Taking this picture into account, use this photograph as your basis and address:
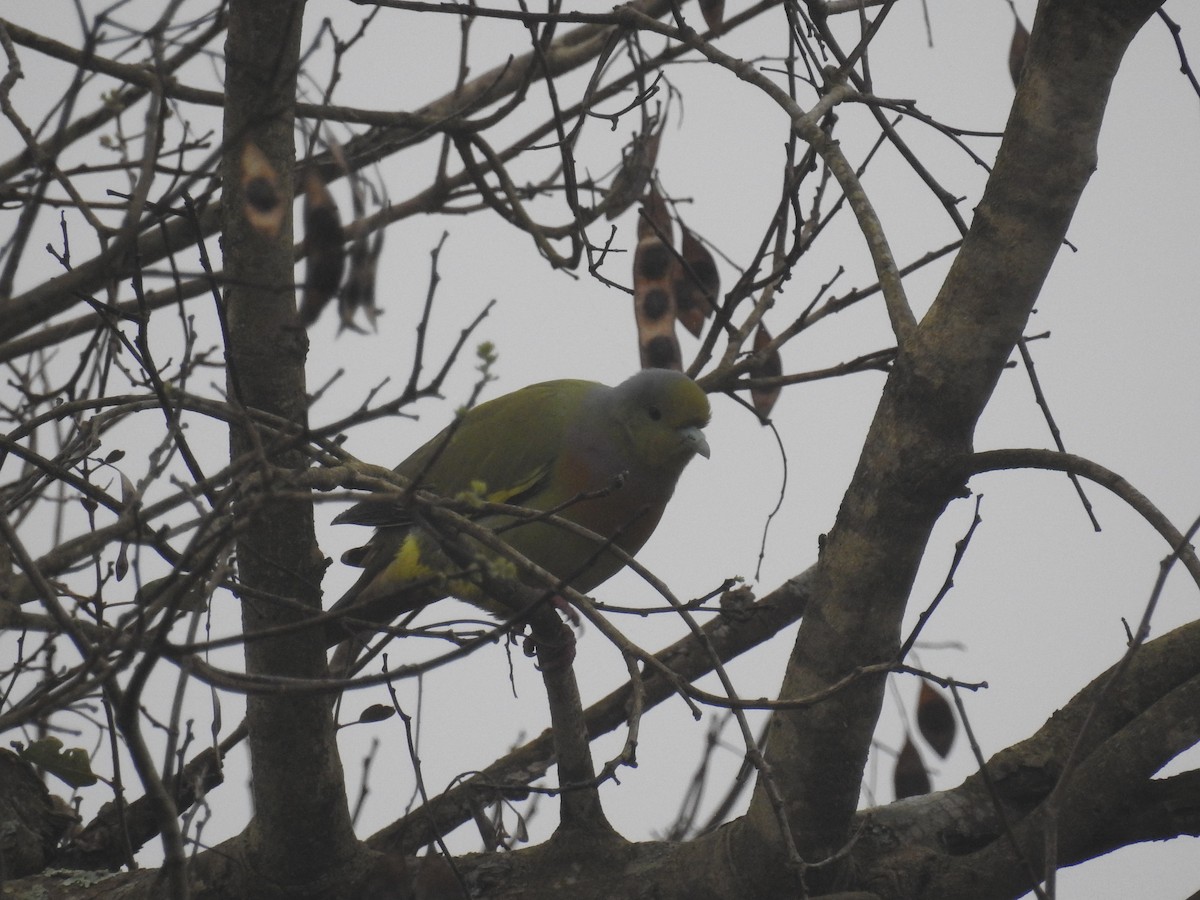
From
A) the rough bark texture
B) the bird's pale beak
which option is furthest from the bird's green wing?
the rough bark texture

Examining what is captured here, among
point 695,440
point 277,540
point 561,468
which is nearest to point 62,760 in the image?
point 277,540

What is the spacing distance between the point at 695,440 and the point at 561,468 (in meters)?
0.48

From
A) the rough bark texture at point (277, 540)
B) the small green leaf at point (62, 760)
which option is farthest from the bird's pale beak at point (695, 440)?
the small green leaf at point (62, 760)

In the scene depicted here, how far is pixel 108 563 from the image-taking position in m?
2.94

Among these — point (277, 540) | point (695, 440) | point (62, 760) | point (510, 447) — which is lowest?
point (62, 760)

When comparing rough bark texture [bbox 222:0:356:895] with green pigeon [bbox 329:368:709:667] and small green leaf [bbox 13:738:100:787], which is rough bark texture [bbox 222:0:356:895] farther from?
green pigeon [bbox 329:368:709:667]

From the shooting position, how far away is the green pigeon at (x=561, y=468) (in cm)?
396

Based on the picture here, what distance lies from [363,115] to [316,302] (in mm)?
1831

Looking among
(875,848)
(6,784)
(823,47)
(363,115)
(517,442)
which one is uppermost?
(363,115)

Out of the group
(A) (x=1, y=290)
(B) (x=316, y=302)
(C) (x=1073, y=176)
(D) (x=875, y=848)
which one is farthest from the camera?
(D) (x=875, y=848)

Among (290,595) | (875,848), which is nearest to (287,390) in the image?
(290,595)

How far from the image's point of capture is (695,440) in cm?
411

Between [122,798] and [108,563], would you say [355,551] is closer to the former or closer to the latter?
[108,563]

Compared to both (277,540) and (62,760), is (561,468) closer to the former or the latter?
(277,540)
